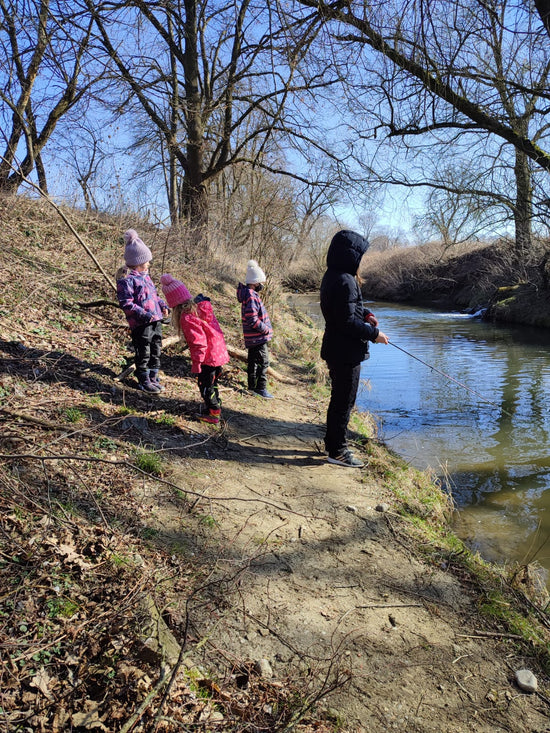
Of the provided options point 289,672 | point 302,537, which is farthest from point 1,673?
point 302,537

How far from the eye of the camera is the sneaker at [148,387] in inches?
210

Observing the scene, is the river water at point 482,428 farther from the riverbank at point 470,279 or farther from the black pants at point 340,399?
the riverbank at point 470,279

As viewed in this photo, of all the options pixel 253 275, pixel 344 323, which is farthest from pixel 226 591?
pixel 253 275

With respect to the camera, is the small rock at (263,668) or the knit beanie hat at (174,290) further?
the knit beanie hat at (174,290)

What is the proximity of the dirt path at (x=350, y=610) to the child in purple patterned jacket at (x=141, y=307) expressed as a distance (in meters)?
1.47

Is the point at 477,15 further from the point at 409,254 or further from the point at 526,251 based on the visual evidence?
the point at 409,254

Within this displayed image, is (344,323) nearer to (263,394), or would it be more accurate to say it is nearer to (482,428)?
(263,394)

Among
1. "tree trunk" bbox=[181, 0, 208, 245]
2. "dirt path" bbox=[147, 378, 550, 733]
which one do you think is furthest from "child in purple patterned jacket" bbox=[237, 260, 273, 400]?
"tree trunk" bbox=[181, 0, 208, 245]

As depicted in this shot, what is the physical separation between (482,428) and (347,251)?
461cm

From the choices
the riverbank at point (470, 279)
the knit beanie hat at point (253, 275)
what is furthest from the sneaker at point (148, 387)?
the riverbank at point (470, 279)

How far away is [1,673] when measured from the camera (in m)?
1.83

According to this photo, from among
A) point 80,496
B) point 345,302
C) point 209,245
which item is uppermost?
point 209,245

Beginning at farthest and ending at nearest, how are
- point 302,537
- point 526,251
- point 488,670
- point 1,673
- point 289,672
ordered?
point 526,251, point 302,537, point 488,670, point 289,672, point 1,673

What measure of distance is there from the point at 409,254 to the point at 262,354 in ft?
99.3
